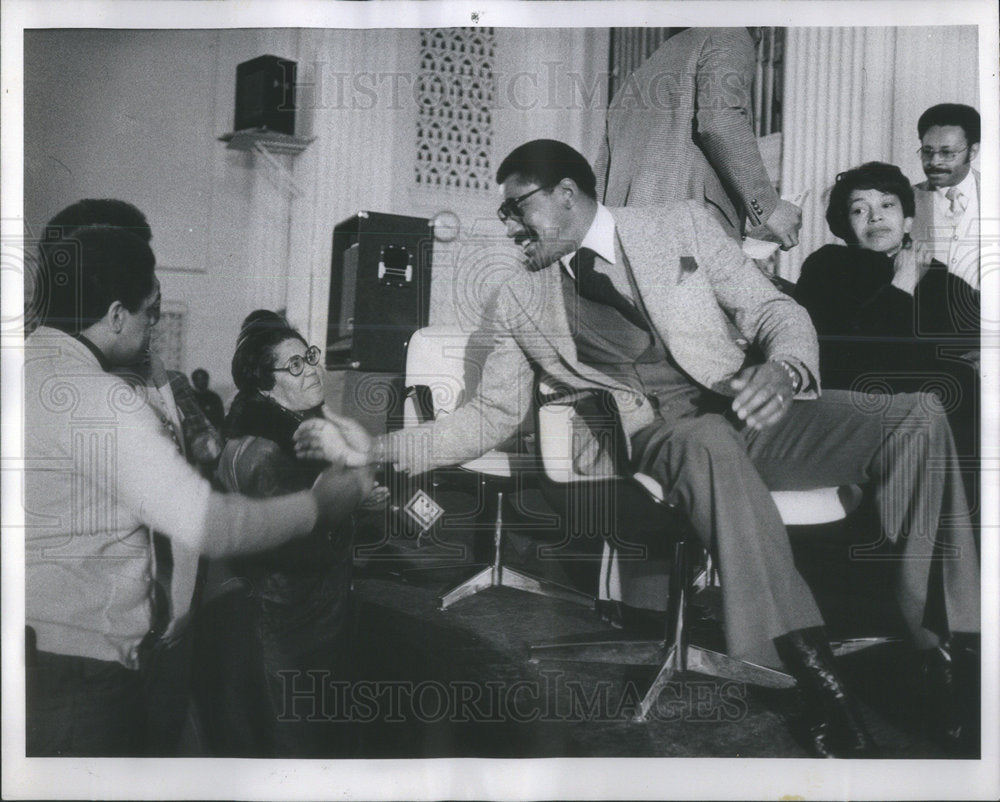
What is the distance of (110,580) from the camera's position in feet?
6.99

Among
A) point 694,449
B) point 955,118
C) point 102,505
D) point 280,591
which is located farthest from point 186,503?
point 955,118

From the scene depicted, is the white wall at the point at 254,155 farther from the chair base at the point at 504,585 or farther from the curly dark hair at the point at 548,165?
the chair base at the point at 504,585

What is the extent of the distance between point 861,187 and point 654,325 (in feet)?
2.21

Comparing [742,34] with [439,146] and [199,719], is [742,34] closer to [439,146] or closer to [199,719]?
[439,146]

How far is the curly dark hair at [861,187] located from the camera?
2139 millimetres

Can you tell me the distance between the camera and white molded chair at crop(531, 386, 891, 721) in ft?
6.83

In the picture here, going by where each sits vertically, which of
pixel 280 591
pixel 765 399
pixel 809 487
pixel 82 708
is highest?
pixel 765 399

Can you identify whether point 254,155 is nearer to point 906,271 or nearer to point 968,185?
point 906,271

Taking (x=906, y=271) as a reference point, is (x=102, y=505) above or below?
below

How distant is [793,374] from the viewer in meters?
2.11

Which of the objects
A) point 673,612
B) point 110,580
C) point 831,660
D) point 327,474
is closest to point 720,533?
point 673,612

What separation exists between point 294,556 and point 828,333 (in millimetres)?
1546

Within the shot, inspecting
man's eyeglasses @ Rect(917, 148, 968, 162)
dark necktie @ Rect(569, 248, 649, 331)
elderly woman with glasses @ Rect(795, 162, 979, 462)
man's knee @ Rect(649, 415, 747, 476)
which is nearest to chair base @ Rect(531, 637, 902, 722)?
man's knee @ Rect(649, 415, 747, 476)

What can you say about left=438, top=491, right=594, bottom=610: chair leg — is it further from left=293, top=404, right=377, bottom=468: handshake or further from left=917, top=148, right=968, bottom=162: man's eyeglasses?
left=917, top=148, right=968, bottom=162: man's eyeglasses
